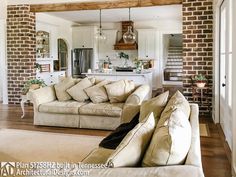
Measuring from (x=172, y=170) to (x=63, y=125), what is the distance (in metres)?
4.01

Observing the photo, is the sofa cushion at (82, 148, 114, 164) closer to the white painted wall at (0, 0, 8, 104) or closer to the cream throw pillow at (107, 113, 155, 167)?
the cream throw pillow at (107, 113, 155, 167)

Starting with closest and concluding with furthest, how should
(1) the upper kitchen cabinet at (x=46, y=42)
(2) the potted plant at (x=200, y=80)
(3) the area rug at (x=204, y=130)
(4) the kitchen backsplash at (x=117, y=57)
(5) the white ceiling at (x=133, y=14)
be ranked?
(3) the area rug at (x=204, y=130) < (2) the potted plant at (x=200, y=80) < (5) the white ceiling at (x=133, y=14) < (1) the upper kitchen cabinet at (x=46, y=42) < (4) the kitchen backsplash at (x=117, y=57)

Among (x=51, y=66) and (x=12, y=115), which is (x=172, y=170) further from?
→ (x=51, y=66)

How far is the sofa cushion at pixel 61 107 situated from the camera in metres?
5.19

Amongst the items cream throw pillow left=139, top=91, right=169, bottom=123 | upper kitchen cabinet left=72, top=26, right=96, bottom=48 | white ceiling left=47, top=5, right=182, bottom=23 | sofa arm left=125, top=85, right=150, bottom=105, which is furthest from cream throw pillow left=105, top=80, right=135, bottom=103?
upper kitchen cabinet left=72, top=26, right=96, bottom=48

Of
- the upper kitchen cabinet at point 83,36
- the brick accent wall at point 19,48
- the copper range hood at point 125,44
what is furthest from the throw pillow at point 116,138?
the upper kitchen cabinet at point 83,36

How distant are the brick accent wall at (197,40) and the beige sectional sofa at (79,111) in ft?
4.99

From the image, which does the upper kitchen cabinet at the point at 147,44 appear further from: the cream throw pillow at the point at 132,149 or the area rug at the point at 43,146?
the cream throw pillow at the point at 132,149

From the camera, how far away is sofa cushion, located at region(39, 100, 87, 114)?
5188 mm

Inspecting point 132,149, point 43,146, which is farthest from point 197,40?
point 132,149

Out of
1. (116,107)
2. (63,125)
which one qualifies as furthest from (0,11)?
(116,107)

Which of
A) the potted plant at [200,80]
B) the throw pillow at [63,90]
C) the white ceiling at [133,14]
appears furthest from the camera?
the white ceiling at [133,14]

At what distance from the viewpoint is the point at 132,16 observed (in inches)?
411

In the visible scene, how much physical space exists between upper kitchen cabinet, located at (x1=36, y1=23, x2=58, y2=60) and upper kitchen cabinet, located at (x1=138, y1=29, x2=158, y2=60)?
10.8ft
